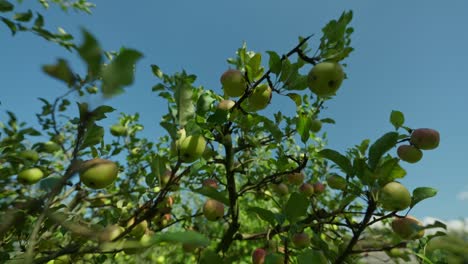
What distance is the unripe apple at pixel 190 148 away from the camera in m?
1.41

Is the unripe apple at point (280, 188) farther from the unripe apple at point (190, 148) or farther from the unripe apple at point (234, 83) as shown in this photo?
the unripe apple at point (190, 148)

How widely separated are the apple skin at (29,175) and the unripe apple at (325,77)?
85.6 inches

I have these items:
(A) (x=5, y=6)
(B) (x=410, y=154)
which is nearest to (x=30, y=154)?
(A) (x=5, y=6)

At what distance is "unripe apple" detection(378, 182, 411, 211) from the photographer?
1.48 meters

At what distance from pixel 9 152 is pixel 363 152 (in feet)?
9.15

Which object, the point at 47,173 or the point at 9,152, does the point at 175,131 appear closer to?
the point at 9,152

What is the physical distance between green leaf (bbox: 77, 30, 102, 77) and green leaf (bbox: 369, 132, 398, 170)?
1.31m

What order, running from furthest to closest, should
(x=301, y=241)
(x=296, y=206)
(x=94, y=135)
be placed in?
(x=301, y=241) < (x=296, y=206) < (x=94, y=135)

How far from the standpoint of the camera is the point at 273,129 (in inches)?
68.9

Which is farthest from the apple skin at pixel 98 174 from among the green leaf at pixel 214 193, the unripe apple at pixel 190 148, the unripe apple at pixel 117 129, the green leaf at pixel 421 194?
the unripe apple at pixel 117 129

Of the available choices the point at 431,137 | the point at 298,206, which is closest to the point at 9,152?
the point at 298,206

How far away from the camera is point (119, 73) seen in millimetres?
622

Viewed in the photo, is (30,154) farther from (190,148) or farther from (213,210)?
(190,148)

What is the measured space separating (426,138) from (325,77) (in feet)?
3.75
